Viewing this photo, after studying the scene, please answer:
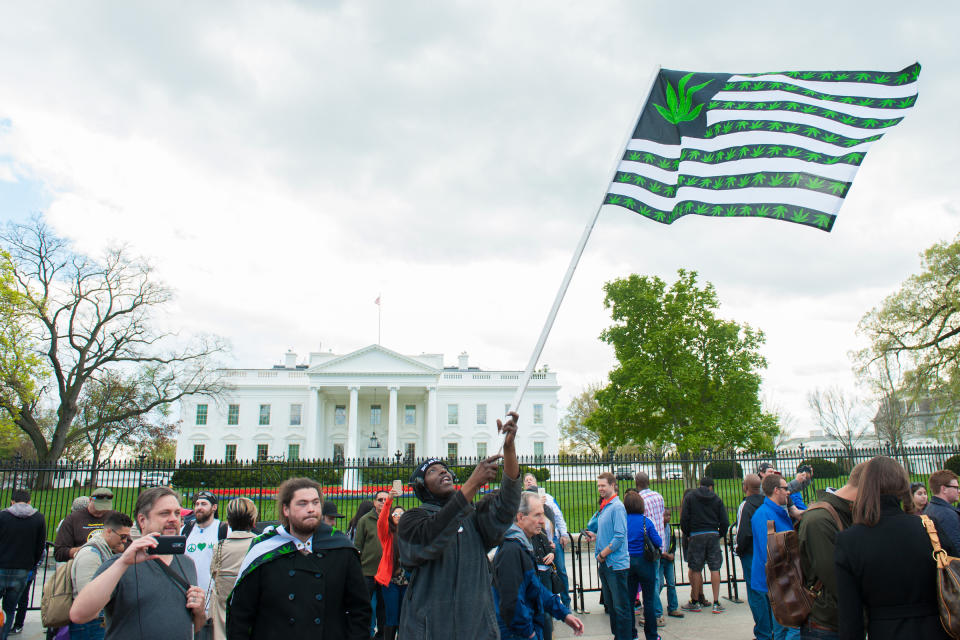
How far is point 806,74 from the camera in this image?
595cm

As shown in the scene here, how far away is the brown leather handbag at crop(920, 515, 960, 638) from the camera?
3.04 meters

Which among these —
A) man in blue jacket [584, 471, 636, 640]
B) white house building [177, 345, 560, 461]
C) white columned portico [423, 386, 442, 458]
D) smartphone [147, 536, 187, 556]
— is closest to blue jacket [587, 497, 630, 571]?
man in blue jacket [584, 471, 636, 640]

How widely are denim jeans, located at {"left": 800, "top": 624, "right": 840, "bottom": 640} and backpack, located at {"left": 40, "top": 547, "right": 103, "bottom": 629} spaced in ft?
17.4

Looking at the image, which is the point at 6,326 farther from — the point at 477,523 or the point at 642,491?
the point at 477,523

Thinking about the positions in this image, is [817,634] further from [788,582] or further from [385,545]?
[385,545]

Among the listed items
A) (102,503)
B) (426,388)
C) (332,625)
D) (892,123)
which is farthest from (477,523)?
(426,388)

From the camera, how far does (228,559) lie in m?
5.50

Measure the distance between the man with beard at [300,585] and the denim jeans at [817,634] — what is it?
2.87m

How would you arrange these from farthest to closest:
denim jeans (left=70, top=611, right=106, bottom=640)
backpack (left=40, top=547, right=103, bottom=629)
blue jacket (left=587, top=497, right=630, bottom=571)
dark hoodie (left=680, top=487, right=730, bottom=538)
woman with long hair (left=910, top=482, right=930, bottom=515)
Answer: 1. dark hoodie (left=680, top=487, right=730, bottom=538)
2. blue jacket (left=587, top=497, right=630, bottom=571)
3. woman with long hair (left=910, top=482, right=930, bottom=515)
4. denim jeans (left=70, top=611, right=106, bottom=640)
5. backpack (left=40, top=547, right=103, bottom=629)

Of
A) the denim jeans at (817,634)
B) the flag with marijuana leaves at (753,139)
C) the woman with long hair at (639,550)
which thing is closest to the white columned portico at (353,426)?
the woman with long hair at (639,550)

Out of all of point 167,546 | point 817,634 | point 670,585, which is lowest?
point 670,585

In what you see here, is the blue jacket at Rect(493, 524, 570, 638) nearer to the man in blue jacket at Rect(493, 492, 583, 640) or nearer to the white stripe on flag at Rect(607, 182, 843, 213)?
the man in blue jacket at Rect(493, 492, 583, 640)

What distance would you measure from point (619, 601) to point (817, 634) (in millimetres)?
3519

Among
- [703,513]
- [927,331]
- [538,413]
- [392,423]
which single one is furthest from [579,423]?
[703,513]
